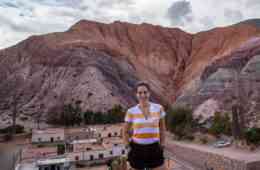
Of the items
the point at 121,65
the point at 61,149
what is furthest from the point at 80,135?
the point at 121,65

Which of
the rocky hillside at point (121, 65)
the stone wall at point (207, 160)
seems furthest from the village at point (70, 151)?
the rocky hillside at point (121, 65)

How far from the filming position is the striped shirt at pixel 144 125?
2516 mm

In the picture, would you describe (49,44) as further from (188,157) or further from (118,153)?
(188,157)

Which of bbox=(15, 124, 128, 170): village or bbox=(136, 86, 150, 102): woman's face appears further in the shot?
bbox=(15, 124, 128, 170): village

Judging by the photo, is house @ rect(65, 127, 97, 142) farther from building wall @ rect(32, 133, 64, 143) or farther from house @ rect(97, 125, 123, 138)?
building wall @ rect(32, 133, 64, 143)

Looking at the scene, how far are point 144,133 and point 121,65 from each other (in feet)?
152

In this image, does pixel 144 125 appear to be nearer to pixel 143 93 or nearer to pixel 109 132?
pixel 143 93

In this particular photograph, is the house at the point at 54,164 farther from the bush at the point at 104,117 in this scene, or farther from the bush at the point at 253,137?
the bush at the point at 104,117

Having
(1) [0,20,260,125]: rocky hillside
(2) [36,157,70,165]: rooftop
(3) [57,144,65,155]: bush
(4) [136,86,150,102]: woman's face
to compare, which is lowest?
(3) [57,144,65,155]: bush

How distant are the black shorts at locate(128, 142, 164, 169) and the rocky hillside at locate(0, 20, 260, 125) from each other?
77.2ft

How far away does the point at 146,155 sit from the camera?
2518mm

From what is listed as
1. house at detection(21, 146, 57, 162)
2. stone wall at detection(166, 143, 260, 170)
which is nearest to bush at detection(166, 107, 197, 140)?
stone wall at detection(166, 143, 260, 170)

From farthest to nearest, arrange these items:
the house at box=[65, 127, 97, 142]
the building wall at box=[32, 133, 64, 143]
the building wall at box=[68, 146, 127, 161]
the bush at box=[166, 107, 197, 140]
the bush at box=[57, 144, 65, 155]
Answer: the house at box=[65, 127, 97, 142]
the building wall at box=[32, 133, 64, 143]
the bush at box=[166, 107, 197, 140]
the bush at box=[57, 144, 65, 155]
the building wall at box=[68, 146, 127, 161]

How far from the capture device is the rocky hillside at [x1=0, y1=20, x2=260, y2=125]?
104 ft
